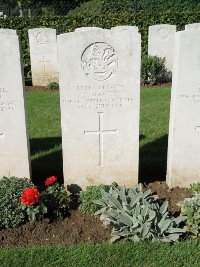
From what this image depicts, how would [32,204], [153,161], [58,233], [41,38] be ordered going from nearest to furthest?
[32,204] → [58,233] → [153,161] → [41,38]

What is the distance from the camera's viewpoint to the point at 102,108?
4.42m

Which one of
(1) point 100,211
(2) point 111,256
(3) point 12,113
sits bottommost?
(2) point 111,256

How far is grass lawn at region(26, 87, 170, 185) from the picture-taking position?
544 cm

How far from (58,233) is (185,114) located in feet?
7.02

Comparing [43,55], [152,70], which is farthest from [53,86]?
[152,70]

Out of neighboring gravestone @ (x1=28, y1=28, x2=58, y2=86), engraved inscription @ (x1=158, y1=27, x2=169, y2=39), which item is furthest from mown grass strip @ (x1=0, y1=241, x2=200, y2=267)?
engraved inscription @ (x1=158, y1=27, x2=169, y2=39)

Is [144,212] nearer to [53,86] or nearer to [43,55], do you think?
[53,86]

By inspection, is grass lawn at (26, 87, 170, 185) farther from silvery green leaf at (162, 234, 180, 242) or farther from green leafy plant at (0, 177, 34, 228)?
silvery green leaf at (162, 234, 180, 242)

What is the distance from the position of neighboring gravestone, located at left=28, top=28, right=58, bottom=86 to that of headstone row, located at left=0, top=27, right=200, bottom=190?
7016 millimetres

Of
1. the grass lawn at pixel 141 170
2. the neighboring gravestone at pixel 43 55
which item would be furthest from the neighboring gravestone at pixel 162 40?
the neighboring gravestone at pixel 43 55

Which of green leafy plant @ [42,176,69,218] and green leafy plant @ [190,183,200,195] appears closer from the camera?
green leafy plant @ [42,176,69,218]

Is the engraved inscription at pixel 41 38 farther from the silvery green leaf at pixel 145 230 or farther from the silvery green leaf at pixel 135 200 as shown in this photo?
the silvery green leaf at pixel 145 230

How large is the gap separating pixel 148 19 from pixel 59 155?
29.3 feet

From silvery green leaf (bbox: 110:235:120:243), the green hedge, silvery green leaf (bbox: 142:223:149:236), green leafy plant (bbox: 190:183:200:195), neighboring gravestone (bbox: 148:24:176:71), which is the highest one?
the green hedge
